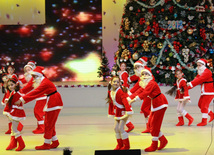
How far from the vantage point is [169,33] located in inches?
484

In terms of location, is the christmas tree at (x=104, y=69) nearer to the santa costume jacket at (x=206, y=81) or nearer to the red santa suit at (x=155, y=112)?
the santa costume jacket at (x=206, y=81)

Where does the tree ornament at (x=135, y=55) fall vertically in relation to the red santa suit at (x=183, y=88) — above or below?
above

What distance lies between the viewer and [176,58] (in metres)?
12.4

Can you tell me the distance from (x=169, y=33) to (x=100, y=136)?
5629 millimetres

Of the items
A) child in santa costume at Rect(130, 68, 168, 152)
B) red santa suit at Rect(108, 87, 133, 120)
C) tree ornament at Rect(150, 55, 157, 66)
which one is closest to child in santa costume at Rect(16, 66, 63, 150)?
red santa suit at Rect(108, 87, 133, 120)

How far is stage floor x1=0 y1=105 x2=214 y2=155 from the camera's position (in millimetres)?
6617

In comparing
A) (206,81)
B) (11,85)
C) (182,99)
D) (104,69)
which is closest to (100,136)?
(11,85)

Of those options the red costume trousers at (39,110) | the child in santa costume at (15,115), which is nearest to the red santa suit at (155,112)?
the child in santa costume at (15,115)

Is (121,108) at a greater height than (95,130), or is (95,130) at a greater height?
(121,108)

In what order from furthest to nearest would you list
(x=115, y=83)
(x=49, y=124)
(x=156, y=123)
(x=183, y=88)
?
(x=183, y=88) < (x=49, y=124) < (x=156, y=123) < (x=115, y=83)

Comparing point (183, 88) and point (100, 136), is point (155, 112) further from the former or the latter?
point (183, 88)

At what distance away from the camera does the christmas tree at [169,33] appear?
12.2 meters

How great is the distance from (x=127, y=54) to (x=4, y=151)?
6597 millimetres

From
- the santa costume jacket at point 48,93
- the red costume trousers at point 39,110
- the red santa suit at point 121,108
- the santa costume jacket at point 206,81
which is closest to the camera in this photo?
the red santa suit at point 121,108
